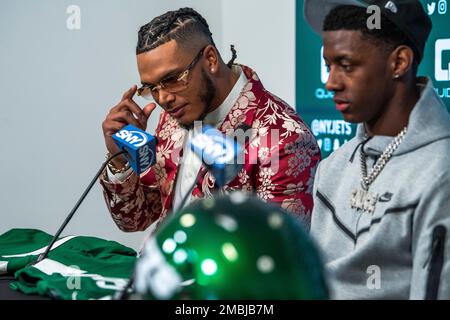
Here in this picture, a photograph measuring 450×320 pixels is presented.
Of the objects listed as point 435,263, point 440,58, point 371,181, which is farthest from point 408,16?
point 440,58

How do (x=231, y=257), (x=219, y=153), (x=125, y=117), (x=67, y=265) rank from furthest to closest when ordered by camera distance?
1. (x=125, y=117)
2. (x=67, y=265)
3. (x=219, y=153)
4. (x=231, y=257)

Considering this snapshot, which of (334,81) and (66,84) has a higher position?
(334,81)

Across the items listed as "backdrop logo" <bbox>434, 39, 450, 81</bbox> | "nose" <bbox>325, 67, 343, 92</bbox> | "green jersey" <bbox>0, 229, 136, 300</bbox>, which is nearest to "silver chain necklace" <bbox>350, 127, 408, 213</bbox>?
"nose" <bbox>325, 67, 343, 92</bbox>

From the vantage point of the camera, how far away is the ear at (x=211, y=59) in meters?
1.86

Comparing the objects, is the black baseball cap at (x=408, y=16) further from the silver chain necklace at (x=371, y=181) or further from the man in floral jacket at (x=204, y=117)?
the man in floral jacket at (x=204, y=117)

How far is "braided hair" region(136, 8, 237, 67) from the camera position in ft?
5.84

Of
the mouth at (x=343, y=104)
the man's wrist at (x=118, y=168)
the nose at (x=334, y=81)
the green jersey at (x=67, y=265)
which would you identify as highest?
the nose at (x=334, y=81)

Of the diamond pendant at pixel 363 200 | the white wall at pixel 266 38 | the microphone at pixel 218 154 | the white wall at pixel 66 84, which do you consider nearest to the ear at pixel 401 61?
the diamond pendant at pixel 363 200

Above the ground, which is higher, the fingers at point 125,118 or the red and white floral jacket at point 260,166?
the fingers at point 125,118

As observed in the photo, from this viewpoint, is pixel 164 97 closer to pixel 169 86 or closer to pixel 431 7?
pixel 169 86

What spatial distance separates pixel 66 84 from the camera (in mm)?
3592

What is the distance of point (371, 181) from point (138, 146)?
1.46 ft
